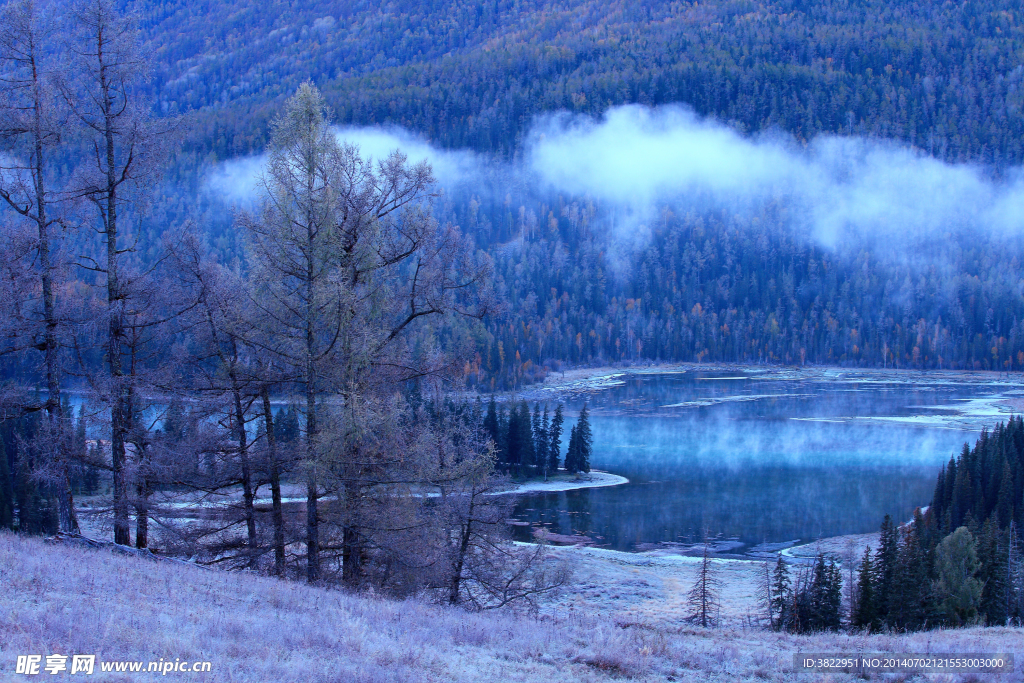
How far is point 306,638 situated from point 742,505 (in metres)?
40.6

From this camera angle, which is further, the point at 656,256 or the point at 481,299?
the point at 656,256

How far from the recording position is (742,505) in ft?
142

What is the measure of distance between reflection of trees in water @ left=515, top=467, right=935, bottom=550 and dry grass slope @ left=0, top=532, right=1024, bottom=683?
2785 centimetres

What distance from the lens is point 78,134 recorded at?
1095 cm

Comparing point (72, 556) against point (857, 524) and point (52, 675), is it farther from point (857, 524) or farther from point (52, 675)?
point (857, 524)

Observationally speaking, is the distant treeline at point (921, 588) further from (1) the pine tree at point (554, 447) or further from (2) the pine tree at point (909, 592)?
(1) the pine tree at point (554, 447)

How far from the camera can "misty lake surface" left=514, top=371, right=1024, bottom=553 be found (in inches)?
1565

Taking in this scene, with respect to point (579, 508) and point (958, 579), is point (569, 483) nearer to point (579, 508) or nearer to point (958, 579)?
point (579, 508)

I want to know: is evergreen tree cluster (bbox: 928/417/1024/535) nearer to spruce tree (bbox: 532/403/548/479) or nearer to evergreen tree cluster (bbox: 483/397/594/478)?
evergreen tree cluster (bbox: 483/397/594/478)

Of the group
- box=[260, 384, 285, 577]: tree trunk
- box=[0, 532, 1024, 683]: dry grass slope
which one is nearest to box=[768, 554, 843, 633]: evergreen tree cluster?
box=[0, 532, 1024, 683]: dry grass slope

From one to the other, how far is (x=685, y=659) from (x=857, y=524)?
36.5m

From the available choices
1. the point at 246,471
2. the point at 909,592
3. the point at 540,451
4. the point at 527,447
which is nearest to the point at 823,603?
the point at 909,592

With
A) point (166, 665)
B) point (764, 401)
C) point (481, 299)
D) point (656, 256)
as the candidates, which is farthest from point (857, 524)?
point (656, 256)

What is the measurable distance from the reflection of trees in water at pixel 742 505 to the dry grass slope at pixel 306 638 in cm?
2785
